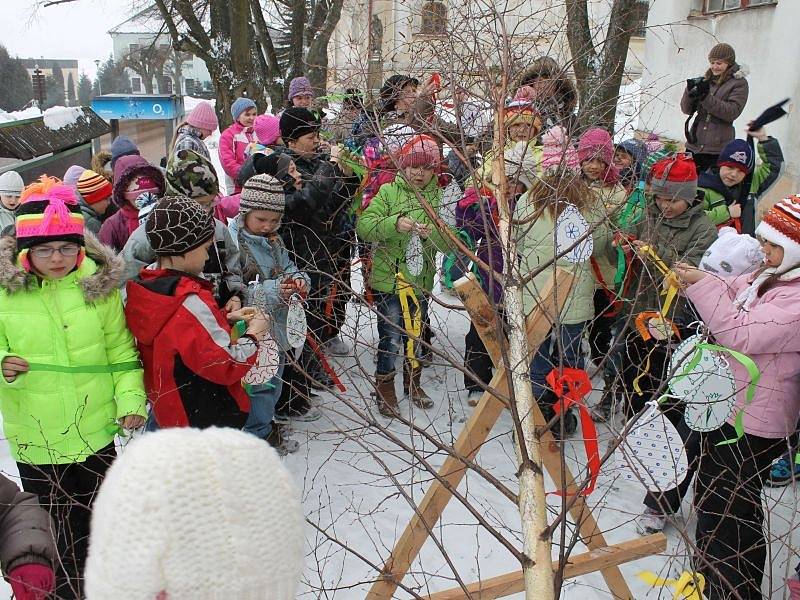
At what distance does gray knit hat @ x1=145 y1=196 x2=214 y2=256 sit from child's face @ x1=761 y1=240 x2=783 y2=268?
2.22 m

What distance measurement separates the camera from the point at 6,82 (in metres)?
25.0

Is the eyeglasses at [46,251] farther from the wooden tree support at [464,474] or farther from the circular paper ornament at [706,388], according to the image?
Answer: the circular paper ornament at [706,388]

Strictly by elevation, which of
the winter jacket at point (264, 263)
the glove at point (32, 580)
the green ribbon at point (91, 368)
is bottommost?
the glove at point (32, 580)

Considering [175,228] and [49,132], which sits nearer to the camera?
[175,228]

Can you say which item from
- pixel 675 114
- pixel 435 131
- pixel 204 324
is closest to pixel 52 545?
pixel 204 324

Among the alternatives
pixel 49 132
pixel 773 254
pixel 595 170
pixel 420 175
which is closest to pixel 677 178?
pixel 595 170

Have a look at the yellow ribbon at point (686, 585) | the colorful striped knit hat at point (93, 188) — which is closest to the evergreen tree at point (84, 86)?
the colorful striped knit hat at point (93, 188)

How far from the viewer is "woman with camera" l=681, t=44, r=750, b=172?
582 cm

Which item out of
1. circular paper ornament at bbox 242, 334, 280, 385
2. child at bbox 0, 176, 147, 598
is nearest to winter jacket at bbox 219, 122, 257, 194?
circular paper ornament at bbox 242, 334, 280, 385

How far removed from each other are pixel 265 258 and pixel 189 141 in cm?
177

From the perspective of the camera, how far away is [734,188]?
4.88 meters

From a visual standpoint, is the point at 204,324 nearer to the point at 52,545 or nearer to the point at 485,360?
the point at 52,545

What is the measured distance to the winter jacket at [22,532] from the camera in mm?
1834

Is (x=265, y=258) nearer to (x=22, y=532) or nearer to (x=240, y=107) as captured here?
(x=22, y=532)
